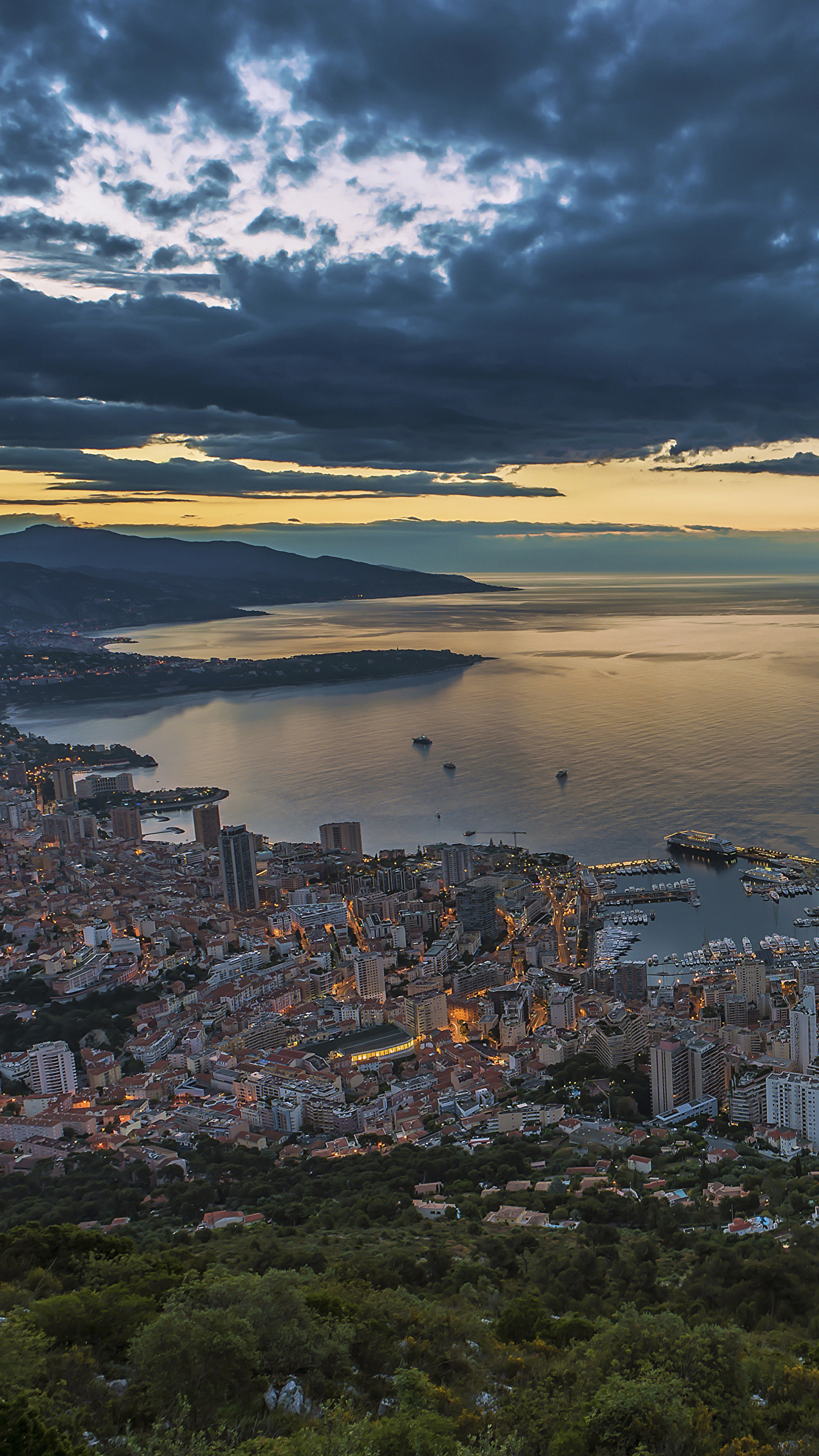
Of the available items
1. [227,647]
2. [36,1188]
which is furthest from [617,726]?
[227,647]

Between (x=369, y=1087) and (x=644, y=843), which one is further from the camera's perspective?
(x=644, y=843)

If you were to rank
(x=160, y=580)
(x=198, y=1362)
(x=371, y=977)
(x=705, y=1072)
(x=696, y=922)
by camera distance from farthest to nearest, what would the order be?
(x=160, y=580)
(x=696, y=922)
(x=371, y=977)
(x=705, y=1072)
(x=198, y=1362)

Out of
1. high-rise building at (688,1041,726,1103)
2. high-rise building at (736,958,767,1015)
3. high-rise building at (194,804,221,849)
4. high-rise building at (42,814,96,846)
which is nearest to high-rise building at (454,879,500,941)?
high-rise building at (736,958,767,1015)

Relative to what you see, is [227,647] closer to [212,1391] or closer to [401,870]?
[401,870]

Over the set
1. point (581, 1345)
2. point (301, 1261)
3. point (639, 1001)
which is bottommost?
point (639, 1001)

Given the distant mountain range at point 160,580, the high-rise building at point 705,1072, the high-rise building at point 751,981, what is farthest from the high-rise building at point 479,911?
the distant mountain range at point 160,580

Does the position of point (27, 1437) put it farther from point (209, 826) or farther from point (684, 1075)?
point (209, 826)

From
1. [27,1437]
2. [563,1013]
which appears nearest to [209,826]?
[563,1013]

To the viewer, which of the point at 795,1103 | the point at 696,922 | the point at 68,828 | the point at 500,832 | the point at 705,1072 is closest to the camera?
the point at 795,1103
